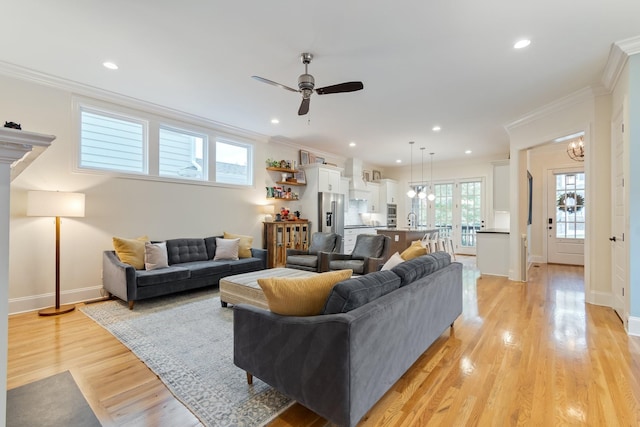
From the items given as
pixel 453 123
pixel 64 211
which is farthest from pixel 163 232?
pixel 453 123

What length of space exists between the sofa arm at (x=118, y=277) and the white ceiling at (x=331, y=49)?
2293mm

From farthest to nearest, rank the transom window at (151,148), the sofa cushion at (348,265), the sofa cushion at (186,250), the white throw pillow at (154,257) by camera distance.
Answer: the sofa cushion at (186,250) → the sofa cushion at (348,265) → the transom window at (151,148) → the white throw pillow at (154,257)

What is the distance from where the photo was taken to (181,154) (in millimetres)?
5016

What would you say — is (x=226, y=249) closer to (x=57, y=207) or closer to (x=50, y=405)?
(x=57, y=207)

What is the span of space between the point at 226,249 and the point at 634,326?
506 centimetres

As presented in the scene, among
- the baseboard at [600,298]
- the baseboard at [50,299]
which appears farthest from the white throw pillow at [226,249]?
the baseboard at [600,298]

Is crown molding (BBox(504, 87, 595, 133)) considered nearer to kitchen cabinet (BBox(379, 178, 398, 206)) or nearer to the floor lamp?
kitchen cabinet (BBox(379, 178, 398, 206))

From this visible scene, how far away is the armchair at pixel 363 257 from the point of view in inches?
171

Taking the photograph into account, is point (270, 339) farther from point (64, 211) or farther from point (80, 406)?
point (64, 211)

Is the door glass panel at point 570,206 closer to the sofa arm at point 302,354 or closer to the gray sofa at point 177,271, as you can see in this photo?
the gray sofa at point 177,271

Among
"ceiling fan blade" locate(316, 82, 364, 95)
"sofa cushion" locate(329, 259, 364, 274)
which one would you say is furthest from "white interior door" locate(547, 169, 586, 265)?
"ceiling fan blade" locate(316, 82, 364, 95)

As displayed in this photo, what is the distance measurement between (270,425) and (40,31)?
381cm

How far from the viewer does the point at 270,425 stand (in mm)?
1609

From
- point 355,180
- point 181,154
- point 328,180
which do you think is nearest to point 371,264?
point 328,180
